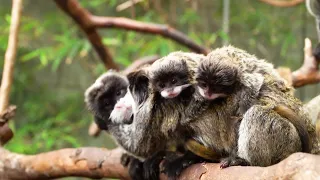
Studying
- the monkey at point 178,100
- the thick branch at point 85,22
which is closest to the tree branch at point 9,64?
the thick branch at point 85,22

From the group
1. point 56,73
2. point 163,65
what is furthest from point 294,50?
point 163,65

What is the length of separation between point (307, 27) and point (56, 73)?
289cm

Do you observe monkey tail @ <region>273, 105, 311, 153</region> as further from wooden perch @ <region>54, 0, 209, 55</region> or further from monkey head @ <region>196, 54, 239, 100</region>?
wooden perch @ <region>54, 0, 209, 55</region>

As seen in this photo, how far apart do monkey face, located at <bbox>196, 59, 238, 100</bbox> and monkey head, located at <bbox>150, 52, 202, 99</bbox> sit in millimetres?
76

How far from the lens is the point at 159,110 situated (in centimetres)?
173

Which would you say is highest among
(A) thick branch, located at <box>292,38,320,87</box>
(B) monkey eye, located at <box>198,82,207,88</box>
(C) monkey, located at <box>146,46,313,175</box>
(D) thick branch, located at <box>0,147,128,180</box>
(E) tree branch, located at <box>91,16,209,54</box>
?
(B) monkey eye, located at <box>198,82,207,88</box>

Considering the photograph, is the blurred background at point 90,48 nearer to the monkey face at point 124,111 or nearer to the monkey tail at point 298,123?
the monkey face at point 124,111

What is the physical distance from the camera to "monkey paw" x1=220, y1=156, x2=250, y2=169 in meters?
1.45

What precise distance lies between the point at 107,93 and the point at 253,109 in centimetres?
77

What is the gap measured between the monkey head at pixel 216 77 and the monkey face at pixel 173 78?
7 centimetres

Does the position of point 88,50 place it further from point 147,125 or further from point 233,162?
point 233,162

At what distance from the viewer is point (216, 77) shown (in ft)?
4.93

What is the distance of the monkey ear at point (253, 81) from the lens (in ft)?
4.99

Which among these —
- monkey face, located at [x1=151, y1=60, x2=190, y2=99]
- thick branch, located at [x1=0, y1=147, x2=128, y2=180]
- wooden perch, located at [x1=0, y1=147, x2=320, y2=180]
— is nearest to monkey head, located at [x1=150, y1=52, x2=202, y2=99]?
monkey face, located at [x1=151, y1=60, x2=190, y2=99]
